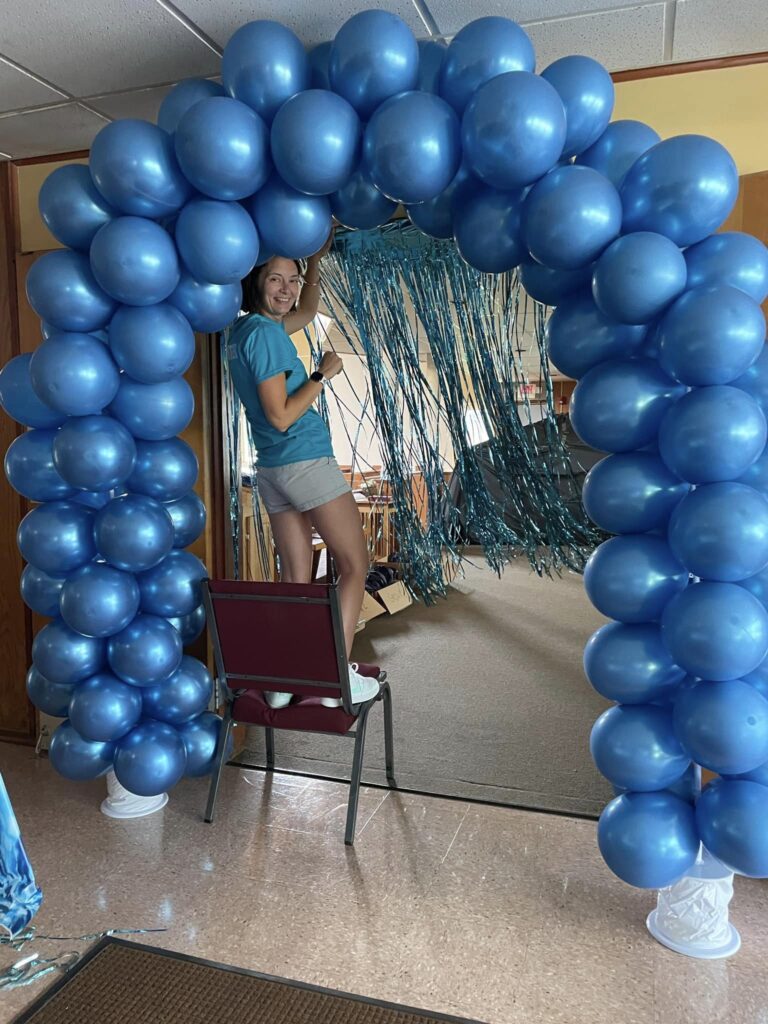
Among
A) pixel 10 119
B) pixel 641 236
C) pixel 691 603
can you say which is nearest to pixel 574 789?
pixel 691 603

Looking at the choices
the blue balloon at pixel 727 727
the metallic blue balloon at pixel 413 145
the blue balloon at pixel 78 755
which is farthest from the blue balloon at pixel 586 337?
the blue balloon at pixel 78 755

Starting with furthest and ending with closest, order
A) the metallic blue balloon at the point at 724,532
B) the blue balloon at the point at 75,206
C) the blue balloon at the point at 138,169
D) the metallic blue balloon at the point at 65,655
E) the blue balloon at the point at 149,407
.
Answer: the metallic blue balloon at the point at 65,655
the blue balloon at the point at 149,407
the blue balloon at the point at 75,206
the blue balloon at the point at 138,169
the metallic blue balloon at the point at 724,532

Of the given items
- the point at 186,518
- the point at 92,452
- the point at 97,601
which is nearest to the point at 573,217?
the point at 92,452

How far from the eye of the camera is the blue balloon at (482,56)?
159 centimetres

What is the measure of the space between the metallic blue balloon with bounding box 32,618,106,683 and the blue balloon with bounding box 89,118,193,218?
1.16 m

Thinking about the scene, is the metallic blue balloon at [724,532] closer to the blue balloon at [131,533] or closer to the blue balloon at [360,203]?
the blue balloon at [360,203]

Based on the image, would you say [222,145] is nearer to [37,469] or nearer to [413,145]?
[413,145]

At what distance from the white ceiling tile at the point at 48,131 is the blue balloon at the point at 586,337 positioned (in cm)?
173

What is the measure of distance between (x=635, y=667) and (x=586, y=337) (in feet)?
2.36

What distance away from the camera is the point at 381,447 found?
8.91ft

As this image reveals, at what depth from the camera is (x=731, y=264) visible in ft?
4.96

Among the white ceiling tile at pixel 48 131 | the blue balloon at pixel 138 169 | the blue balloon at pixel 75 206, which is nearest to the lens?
the blue balloon at pixel 138 169

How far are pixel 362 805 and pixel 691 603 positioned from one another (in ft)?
4.54

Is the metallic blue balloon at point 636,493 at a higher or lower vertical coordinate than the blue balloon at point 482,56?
lower
